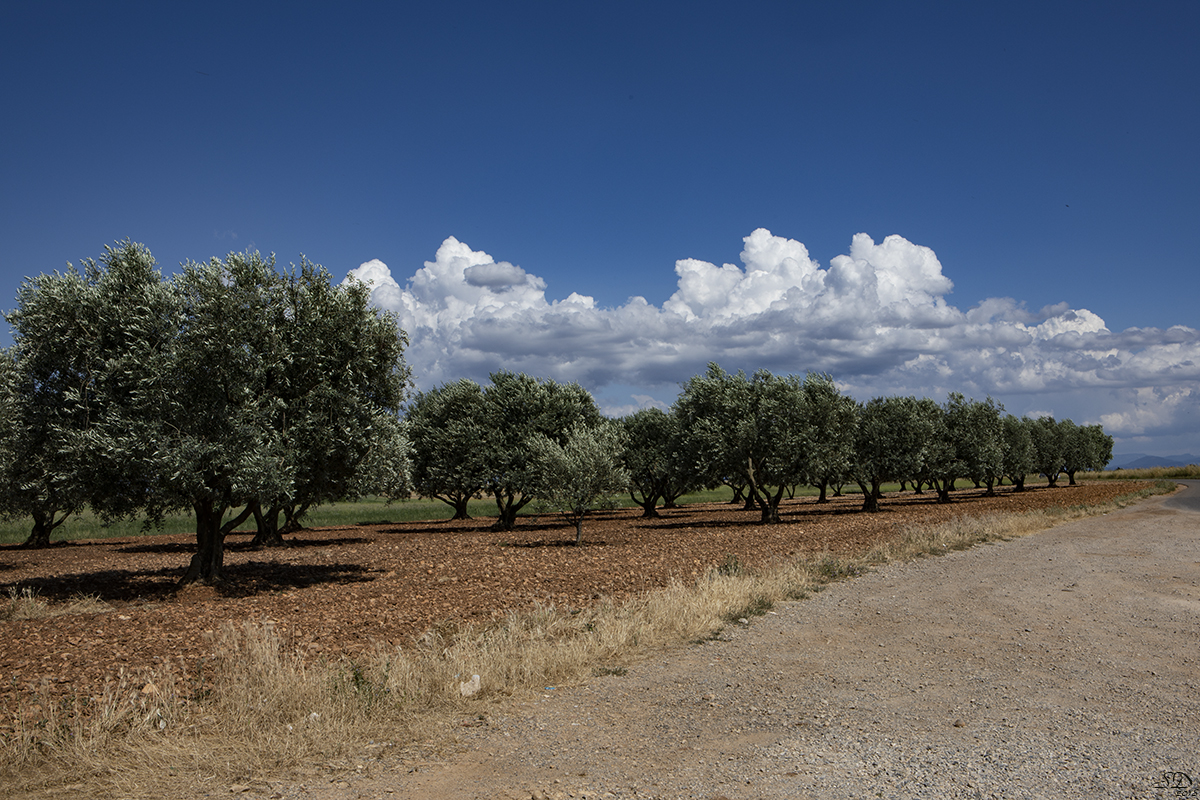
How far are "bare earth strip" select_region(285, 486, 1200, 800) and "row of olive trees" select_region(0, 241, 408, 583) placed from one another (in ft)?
37.5

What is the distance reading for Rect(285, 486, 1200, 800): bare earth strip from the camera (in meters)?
6.38

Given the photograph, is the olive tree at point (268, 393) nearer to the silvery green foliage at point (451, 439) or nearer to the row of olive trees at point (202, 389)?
the row of olive trees at point (202, 389)

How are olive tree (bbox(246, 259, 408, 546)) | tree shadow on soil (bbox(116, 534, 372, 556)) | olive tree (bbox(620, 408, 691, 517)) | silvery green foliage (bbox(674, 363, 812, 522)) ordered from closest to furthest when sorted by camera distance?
olive tree (bbox(246, 259, 408, 546)) → tree shadow on soil (bbox(116, 534, 372, 556)) → silvery green foliage (bbox(674, 363, 812, 522)) → olive tree (bbox(620, 408, 691, 517))

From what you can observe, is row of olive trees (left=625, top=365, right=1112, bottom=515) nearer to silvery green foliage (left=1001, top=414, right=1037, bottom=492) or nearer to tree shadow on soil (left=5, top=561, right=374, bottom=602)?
silvery green foliage (left=1001, top=414, right=1037, bottom=492)

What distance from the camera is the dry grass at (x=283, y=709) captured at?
22.4 feet

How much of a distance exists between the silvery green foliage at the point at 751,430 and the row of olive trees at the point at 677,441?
0.22 ft

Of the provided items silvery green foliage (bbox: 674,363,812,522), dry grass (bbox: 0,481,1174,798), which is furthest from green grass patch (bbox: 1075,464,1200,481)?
dry grass (bbox: 0,481,1174,798)

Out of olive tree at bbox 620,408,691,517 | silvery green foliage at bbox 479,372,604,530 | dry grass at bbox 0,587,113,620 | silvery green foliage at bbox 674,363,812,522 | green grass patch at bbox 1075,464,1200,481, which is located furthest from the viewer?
green grass patch at bbox 1075,464,1200,481

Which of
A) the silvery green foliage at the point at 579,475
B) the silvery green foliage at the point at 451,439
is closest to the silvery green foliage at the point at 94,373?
the silvery green foliage at the point at 579,475

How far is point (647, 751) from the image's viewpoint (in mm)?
7266

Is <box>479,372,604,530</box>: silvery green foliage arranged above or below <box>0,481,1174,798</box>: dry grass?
above


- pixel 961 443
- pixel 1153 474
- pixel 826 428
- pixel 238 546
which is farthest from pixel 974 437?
pixel 1153 474

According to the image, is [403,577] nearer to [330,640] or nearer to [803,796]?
[330,640]

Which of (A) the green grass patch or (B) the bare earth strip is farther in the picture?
(A) the green grass patch
